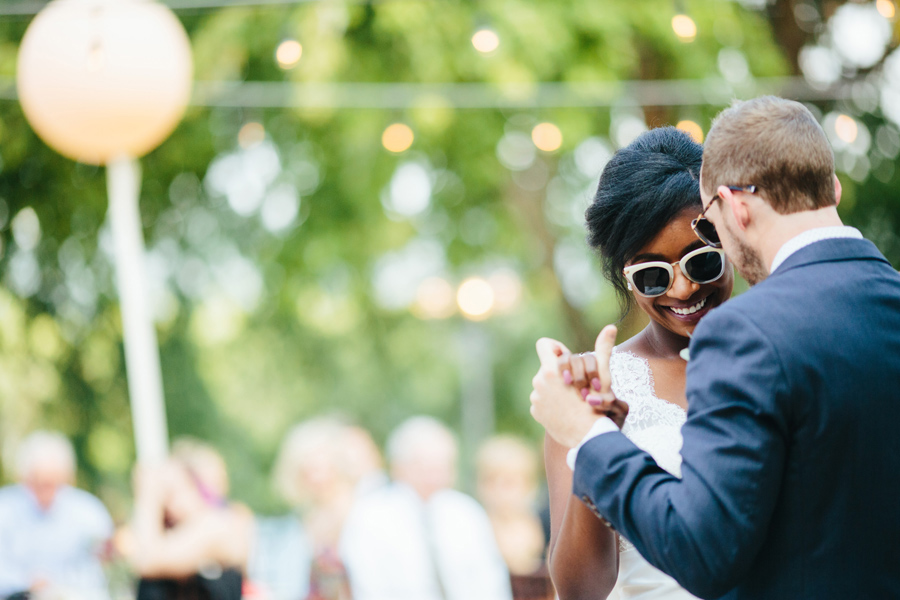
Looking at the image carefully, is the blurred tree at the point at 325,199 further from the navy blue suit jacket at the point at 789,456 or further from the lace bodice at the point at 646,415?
the navy blue suit jacket at the point at 789,456

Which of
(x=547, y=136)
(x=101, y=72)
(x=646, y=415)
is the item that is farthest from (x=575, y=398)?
(x=547, y=136)

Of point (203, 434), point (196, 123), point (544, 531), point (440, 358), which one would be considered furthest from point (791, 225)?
point (440, 358)

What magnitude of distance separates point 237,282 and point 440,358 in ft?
23.5

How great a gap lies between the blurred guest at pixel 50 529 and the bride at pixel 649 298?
5.14 meters

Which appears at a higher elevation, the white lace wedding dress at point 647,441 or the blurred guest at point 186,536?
the blurred guest at point 186,536

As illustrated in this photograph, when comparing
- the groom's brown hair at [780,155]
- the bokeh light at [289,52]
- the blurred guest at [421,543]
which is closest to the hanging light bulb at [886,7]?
the bokeh light at [289,52]

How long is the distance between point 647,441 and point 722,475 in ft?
2.12

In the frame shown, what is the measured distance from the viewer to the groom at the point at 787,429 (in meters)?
1.38

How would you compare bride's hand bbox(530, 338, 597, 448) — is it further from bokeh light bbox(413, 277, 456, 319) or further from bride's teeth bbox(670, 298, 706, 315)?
bokeh light bbox(413, 277, 456, 319)

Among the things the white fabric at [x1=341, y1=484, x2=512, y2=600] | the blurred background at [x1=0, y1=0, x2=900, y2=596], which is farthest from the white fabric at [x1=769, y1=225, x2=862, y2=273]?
the white fabric at [x1=341, y1=484, x2=512, y2=600]

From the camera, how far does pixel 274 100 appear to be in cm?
702

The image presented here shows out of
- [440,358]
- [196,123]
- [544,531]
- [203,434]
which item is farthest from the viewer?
[440,358]

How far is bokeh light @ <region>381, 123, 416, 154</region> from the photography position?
23.1ft

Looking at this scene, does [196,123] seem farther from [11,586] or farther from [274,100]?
[11,586]
